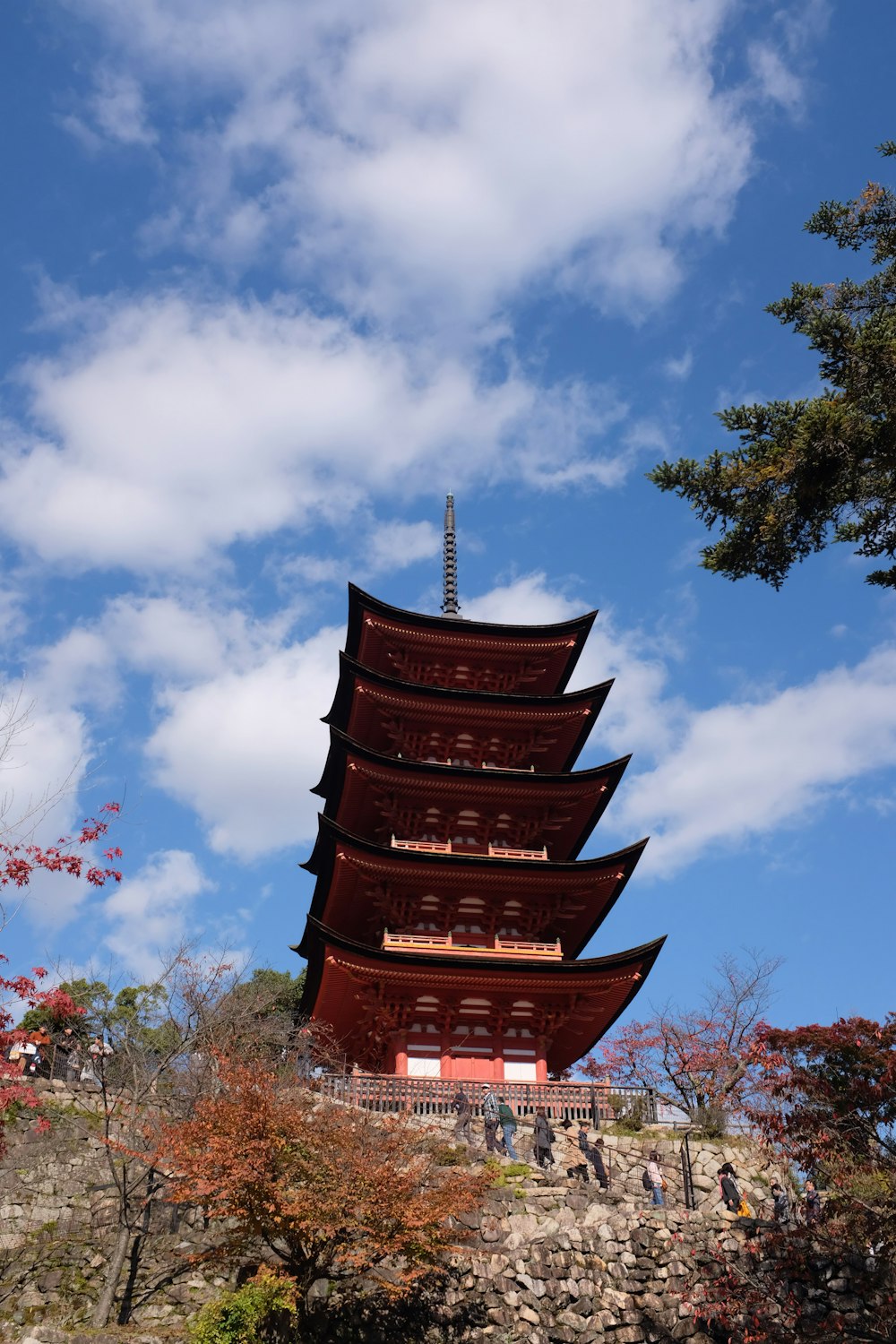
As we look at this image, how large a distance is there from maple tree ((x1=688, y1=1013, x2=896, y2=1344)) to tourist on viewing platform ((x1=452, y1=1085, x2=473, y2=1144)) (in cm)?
518

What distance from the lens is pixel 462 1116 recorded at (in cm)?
2141

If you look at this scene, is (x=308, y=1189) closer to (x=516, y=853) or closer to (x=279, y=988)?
(x=516, y=853)

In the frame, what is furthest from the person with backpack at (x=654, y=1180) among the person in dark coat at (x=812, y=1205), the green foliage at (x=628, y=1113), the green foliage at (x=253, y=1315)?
the green foliage at (x=253, y=1315)

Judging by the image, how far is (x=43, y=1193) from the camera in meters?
22.7

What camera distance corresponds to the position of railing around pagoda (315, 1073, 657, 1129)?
22.6 meters

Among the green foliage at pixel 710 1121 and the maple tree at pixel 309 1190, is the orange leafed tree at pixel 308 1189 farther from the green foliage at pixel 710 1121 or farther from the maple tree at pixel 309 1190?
the green foliage at pixel 710 1121

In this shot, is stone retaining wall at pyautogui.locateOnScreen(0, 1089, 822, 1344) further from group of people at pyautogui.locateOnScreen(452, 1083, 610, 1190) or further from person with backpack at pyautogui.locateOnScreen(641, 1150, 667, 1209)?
group of people at pyautogui.locateOnScreen(452, 1083, 610, 1190)

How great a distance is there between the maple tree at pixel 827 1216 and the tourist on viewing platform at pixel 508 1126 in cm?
433

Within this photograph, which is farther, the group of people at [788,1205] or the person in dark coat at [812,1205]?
the group of people at [788,1205]

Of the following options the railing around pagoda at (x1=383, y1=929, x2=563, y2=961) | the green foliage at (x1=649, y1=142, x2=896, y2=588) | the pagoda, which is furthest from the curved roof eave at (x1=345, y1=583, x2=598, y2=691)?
the green foliage at (x1=649, y1=142, x2=896, y2=588)

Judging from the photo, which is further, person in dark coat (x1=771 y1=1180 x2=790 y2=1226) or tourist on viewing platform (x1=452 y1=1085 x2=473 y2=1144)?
tourist on viewing platform (x1=452 y1=1085 x2=473 y2=1144)

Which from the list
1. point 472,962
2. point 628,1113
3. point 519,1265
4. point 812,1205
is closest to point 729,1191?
point 812,1205

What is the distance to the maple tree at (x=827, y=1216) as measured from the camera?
51.1 feet

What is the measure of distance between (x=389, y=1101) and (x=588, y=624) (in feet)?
53.2
